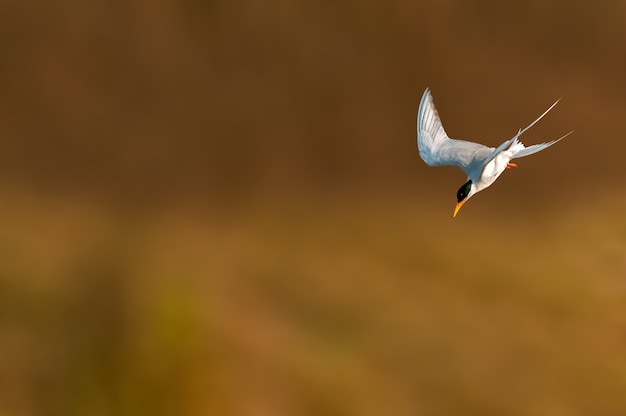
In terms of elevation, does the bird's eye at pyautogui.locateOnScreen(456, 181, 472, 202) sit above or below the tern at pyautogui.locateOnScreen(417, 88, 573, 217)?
below

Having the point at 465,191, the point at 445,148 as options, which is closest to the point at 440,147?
the point at 445,148

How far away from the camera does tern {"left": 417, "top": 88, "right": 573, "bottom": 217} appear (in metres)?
1.77

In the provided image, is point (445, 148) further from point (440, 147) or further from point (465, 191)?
point (465, 191)

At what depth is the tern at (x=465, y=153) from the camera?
69.9 inches

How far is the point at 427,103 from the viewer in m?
1.97

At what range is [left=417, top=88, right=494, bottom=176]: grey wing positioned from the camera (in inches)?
72.3

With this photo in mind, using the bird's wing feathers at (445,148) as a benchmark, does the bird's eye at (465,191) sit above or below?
below

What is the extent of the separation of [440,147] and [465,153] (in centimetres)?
9

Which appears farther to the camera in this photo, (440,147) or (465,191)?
(440,147)

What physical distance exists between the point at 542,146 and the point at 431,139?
1.23 ft

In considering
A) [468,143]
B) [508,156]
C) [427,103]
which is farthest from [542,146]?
[427,103]

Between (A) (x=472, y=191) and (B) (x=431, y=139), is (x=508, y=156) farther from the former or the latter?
(B) (x=431, y=139)

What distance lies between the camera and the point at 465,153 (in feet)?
6.10

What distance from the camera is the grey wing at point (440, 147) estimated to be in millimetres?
1836
